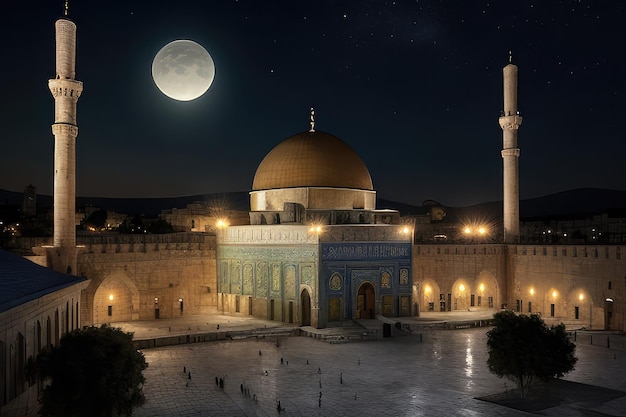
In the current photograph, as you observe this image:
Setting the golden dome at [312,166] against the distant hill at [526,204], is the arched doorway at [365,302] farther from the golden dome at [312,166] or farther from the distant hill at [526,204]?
the distant hill at [526,204]

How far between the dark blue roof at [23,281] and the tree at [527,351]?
11.0 metres

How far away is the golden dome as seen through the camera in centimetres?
3394

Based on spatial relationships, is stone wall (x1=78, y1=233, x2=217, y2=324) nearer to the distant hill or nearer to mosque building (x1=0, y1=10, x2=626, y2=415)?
mosque building (x1=0, y1=10, x2=626, y2=415)

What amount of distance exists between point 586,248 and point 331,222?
468 inches

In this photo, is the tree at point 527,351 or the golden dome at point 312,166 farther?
the golden dome at point 312,166

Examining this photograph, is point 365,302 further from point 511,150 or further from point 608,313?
point 511,150

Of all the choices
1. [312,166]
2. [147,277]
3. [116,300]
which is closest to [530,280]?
[312,166]

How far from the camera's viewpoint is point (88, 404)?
1236 centimetres

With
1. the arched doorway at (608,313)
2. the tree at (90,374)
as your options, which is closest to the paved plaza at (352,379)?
the arched doorway at (608,313)

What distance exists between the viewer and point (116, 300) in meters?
31.3

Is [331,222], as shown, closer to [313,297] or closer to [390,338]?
[313,297]

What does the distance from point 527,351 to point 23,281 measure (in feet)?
40.2

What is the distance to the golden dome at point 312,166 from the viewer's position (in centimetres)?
3394

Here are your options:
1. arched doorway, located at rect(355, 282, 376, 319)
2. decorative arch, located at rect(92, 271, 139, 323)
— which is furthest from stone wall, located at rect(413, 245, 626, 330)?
decorative arch, located at rect(92, 271, 139, 323)
